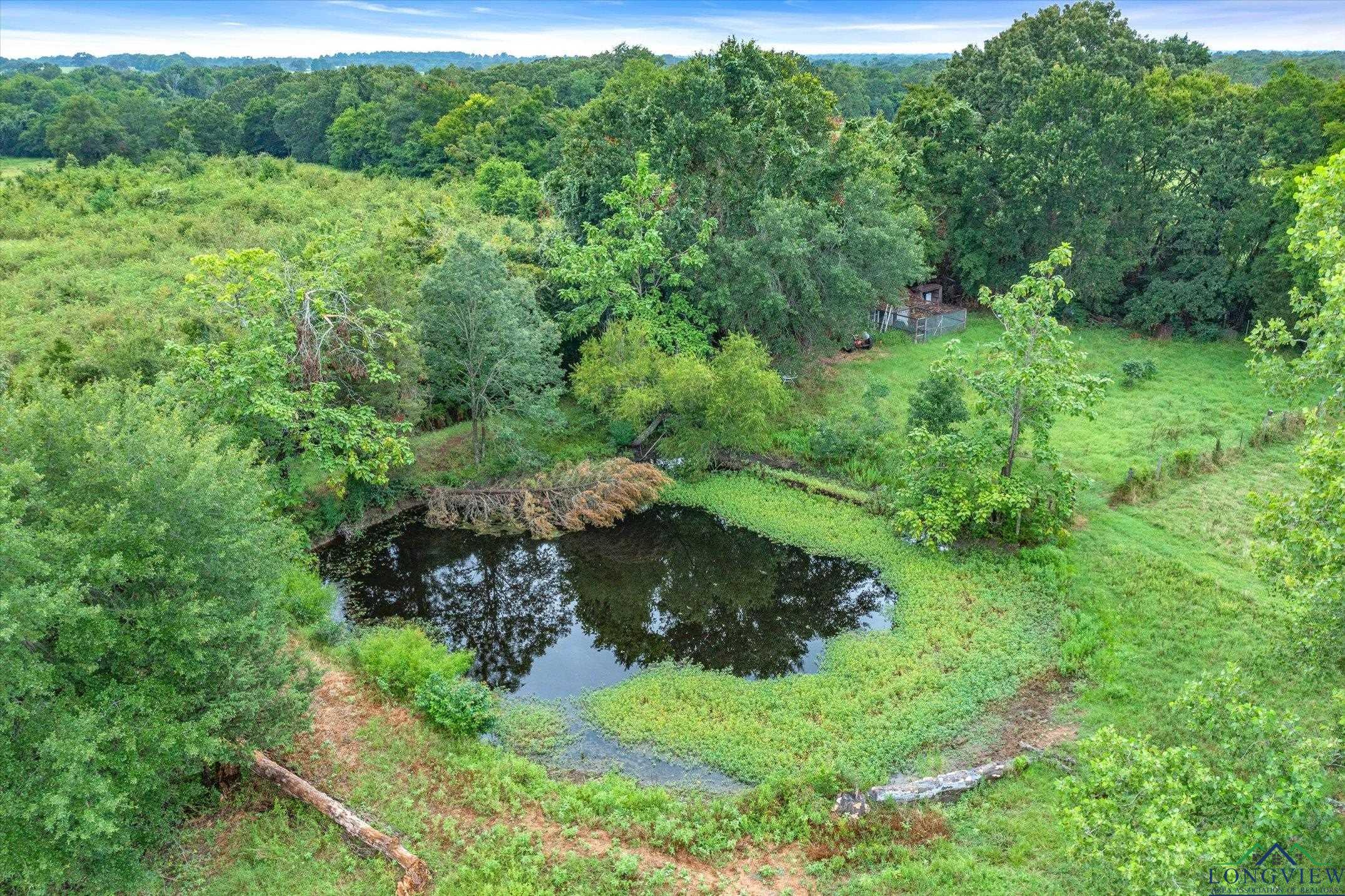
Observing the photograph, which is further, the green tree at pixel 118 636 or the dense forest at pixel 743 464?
the dense forest at pixel 743 464

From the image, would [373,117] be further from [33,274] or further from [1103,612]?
[1103,612]

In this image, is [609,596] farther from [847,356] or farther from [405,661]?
[847,356]

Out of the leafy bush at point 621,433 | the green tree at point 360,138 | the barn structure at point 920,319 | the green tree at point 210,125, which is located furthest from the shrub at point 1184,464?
the green tree at point 210,125

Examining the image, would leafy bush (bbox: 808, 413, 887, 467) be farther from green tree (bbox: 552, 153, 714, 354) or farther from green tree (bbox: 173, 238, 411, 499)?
green tree (bbox: 173, 238, 411, 499)

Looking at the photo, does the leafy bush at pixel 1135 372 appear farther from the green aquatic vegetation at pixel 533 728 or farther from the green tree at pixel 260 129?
the green tree at pixel 260 129

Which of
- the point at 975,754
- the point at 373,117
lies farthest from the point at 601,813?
the point at 373,117

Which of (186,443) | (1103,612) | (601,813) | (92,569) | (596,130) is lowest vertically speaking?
(601,813)

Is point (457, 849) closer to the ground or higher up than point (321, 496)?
closer to the ground
